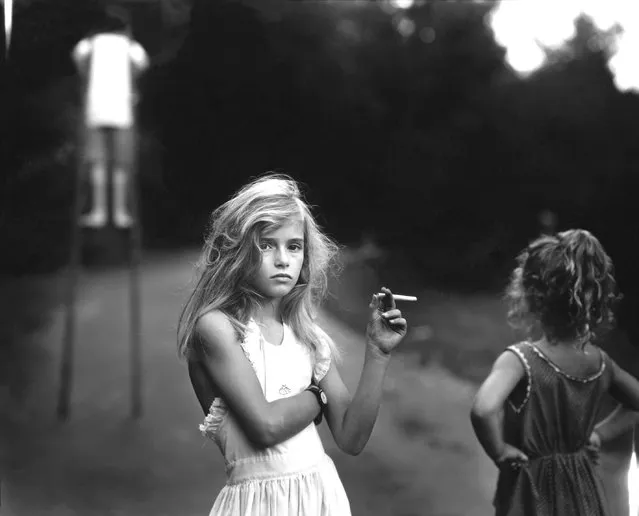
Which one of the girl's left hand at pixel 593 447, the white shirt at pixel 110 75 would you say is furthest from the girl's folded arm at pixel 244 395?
the white shirt at pixel 110 75

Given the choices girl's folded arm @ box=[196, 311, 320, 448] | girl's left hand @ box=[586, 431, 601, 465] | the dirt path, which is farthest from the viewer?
the dirt path

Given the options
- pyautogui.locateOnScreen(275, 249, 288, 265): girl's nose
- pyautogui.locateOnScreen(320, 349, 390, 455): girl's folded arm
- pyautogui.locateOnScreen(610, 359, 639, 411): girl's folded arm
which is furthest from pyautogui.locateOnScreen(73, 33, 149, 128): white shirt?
pyautogui.locateOnScreen(610, 359, 639, 411): girl's folded arm

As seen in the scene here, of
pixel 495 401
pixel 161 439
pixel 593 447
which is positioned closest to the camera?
pixel 495 401

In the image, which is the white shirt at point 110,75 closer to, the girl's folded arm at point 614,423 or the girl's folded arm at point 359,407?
the girl's folded arm at point 359,407

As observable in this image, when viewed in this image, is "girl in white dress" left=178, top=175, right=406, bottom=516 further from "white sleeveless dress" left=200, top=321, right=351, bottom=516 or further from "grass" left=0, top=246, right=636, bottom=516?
"grass" left=0, top=246, right=636, bottom=516

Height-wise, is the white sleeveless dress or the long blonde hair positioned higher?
the long blonde hair

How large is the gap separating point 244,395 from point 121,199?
4.10ft

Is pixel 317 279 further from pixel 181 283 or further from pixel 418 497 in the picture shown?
pixel 418 497

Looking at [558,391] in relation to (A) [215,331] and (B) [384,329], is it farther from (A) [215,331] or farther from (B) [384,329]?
(A) [215,331]

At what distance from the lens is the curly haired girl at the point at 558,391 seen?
5.52 feet

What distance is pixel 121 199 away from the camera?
2.38 meters

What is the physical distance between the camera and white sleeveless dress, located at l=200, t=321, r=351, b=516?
1354 millimetres

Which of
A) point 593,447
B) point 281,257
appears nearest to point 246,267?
point 281,257

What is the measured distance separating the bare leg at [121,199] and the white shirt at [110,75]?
16cm
